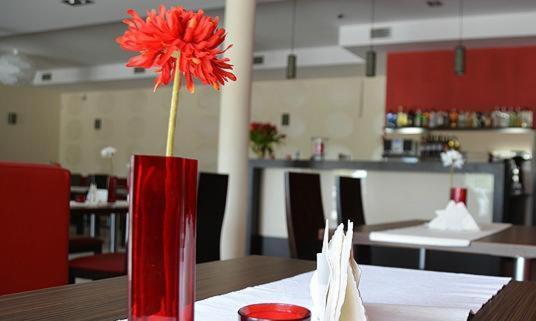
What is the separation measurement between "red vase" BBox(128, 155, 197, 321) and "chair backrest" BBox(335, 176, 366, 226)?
93.9 inches

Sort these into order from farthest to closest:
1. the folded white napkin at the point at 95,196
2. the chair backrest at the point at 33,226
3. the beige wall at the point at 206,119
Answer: the beige wall at the point at 206,119 < the folded white napkin at the point at 95,196 < the chair backrest at the point at 33,226

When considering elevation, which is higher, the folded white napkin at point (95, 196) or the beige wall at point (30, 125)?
the beige wall at point (30, 125)

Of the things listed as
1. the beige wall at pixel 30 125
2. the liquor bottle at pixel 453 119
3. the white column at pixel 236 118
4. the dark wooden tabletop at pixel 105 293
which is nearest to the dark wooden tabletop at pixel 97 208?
the white column at pixel 236 118

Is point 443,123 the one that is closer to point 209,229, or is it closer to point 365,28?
point 365,28

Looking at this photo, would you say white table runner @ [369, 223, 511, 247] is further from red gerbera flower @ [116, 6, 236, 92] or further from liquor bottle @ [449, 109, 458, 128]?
liquor bottle @ [449, 109, 458, 128]

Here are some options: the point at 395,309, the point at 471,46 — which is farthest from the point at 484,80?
the point at 395,309

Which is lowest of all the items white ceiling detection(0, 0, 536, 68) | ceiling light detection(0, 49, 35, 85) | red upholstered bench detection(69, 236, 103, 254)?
red upholstered bench detection(69, 236, 103, 254)

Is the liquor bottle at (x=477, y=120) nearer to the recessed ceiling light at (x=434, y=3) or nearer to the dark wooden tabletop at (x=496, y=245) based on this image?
the recessed ceiling light at (x=434, y=3)

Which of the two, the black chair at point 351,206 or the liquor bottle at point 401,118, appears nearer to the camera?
the black chair at point 351,206

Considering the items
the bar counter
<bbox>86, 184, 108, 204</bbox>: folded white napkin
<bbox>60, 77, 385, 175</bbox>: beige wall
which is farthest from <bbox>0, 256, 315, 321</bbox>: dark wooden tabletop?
<bbox>60, 77, 385, 175</bbox>: beige wall

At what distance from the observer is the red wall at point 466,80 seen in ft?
25.4

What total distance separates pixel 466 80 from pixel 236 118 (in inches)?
159

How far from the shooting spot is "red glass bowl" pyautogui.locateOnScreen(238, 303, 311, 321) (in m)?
0.73

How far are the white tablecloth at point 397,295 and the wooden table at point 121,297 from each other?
0.11 feet
